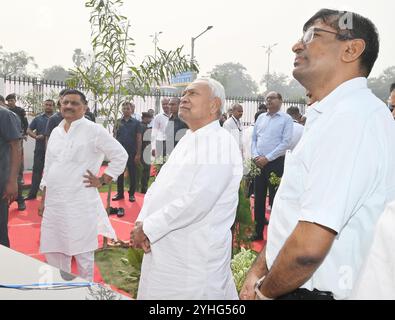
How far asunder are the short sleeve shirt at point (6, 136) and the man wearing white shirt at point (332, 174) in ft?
11.0

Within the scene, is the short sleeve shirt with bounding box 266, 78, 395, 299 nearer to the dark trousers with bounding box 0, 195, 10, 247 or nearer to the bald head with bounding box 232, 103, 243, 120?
the dark trousers with bounding box 0, 195, 10, 247

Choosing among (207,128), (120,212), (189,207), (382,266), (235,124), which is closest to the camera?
(382,266)

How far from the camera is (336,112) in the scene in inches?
55.4

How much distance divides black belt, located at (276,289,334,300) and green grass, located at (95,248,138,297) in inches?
99.5

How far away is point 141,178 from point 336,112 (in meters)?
A: 8.52

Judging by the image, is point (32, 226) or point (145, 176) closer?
point (32, 226)

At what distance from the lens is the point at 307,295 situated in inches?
60.2

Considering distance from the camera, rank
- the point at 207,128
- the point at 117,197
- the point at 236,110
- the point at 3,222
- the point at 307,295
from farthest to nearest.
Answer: the point at 236,110
the point at 117,197
the point at 3,222
the point at 207,128
the point at 307,295

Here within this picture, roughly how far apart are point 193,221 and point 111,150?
1.76 m

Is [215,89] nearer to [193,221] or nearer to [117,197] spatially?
[193,221]

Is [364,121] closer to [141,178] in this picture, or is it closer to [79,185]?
[79,185]

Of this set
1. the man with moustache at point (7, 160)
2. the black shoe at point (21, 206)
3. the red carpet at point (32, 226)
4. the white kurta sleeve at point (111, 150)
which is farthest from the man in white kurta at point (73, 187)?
the black shoe at point (21, 206)

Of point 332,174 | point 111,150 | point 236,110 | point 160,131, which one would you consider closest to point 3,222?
point 111,150

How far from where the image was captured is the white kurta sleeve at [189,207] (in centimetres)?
254
